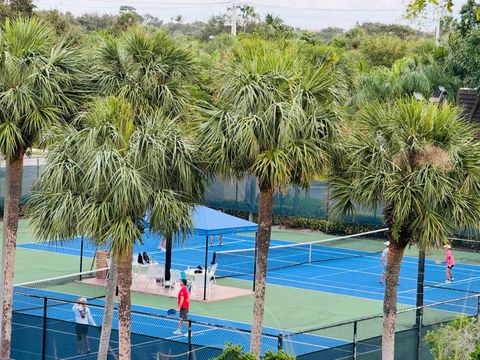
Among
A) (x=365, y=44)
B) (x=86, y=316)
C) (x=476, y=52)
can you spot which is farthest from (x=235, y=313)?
(x=365, y=44)

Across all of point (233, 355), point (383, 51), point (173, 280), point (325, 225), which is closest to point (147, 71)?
point (233, 355)

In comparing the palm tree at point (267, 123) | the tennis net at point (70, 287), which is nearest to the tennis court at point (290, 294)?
the tennis net at point (70, 287)

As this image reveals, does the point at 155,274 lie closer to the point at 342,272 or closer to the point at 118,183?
the point at 342,272

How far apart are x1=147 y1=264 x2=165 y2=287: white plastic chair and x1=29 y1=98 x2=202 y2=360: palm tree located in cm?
1468

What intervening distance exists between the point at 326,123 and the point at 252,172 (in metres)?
1.49

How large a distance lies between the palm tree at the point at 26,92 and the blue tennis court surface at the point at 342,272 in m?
11.8

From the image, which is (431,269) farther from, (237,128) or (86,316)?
(237,128)

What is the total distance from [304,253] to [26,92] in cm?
2338

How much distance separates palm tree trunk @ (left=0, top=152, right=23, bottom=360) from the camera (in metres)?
→ 19.8

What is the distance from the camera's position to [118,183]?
16125 millimetres

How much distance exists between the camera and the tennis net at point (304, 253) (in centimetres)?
3641

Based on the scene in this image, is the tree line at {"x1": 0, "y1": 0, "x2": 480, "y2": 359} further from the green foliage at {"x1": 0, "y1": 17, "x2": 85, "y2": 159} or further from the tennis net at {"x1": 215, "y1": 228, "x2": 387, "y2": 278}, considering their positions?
the tennis net at {"x1": 215, "y1": 228, "x2": 387, "y2": 278}

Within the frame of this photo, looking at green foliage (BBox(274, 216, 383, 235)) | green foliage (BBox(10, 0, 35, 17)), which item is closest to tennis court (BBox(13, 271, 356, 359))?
green foliage (BBox(274, 216, 383, 235))

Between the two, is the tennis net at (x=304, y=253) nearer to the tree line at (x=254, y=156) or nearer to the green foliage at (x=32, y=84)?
the green foliage at (x=32, y=84)
